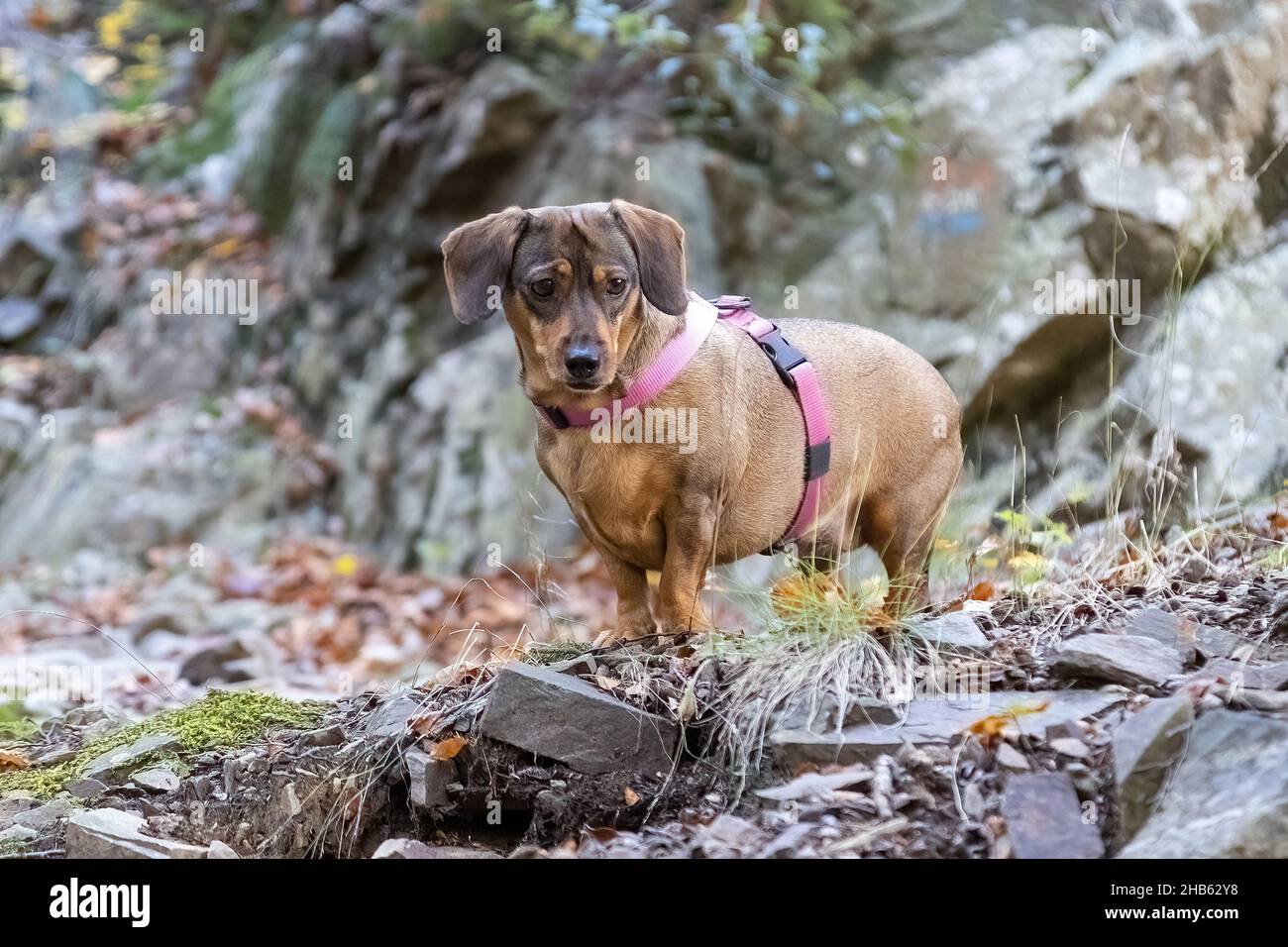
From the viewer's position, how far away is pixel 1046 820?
2.79m

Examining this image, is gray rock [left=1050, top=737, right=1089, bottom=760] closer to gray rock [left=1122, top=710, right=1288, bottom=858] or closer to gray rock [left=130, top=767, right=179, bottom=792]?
gray rock [left=1122, top=710, right=1288, bottom=858]

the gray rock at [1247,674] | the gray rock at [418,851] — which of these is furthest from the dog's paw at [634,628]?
the gray rock at [1247,674]

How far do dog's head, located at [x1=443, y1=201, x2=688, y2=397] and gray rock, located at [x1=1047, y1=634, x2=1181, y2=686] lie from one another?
59.7 inches

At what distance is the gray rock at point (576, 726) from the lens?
3.40m

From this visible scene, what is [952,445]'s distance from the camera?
15.9 feet

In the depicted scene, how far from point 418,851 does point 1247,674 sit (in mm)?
2124

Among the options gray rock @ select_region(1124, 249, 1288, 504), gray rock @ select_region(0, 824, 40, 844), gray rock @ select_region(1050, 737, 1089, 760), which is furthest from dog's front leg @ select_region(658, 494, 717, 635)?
gray rock @ select_region(1124, 249, 1288, 504)

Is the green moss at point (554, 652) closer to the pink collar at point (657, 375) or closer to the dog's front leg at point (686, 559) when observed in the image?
the dog's front leg at point (686, 559)

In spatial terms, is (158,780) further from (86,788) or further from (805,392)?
(805,392)

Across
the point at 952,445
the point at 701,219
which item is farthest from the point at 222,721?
the point at 701,219

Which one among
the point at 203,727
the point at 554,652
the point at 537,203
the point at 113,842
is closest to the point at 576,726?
the point at 554,652

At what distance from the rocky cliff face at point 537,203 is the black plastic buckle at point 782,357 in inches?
58.7

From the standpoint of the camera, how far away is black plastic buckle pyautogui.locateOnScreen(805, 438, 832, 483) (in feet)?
14.4
